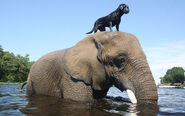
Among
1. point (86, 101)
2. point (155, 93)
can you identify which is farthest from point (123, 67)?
point (86, 101)

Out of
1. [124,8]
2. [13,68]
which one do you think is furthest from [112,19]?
[13,68]

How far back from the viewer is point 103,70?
15.5 feet

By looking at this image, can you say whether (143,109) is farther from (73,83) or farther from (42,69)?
(42,69)

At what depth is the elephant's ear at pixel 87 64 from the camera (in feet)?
15.7

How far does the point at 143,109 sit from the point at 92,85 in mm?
1575

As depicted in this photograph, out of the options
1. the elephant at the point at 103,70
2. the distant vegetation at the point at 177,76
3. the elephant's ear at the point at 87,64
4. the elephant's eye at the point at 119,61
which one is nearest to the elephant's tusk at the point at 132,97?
the elephant at the point at 103,70

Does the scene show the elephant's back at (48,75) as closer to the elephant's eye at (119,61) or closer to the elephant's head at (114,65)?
the elephant's head at (114,65)

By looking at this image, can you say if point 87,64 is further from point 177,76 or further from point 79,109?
point 177,76

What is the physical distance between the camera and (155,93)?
3.85 meters

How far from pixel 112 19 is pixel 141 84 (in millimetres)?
3276

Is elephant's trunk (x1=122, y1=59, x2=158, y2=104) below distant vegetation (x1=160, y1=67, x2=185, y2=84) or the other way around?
below

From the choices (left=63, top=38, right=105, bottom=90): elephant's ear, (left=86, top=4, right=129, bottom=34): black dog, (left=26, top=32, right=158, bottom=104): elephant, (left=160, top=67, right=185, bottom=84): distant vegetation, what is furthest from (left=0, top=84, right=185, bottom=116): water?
(left=160, top=67, right=185, bottom=84): distant vegetation

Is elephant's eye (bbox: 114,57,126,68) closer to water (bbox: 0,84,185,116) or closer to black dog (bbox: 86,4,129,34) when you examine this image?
water (bbox: 0,84,185,116)

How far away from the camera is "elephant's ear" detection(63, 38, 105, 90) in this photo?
4777 mm
